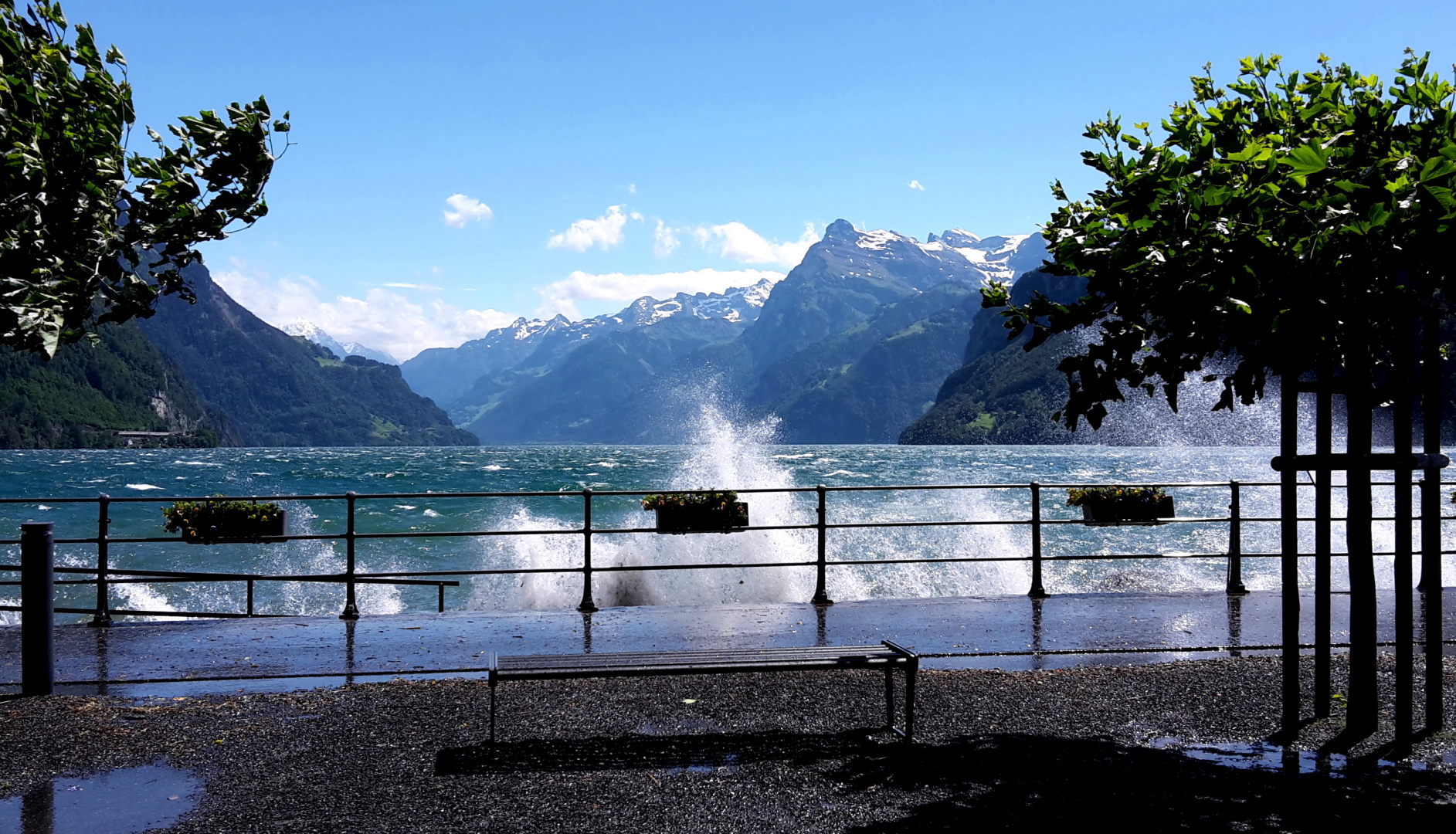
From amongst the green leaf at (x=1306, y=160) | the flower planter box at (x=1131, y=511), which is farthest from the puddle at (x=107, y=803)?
the flower planter box at (x=1131, y=511)

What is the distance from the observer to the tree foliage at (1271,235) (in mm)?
4570

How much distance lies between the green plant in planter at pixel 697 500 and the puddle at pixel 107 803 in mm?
6506

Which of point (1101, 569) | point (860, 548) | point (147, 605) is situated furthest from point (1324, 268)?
point (860, 548)

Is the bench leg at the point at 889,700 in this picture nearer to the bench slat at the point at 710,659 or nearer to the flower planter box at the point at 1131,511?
the bench slat at the point at 710,659

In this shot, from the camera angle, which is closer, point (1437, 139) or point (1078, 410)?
point (1437, 139)

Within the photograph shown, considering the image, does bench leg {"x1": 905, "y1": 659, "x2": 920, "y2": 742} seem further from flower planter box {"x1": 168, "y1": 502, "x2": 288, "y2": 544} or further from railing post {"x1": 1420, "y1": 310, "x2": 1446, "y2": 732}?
flower planter box {"x1": 168, "y1": 502, "x2": 288, "y2": 544}

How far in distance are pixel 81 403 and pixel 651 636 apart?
203944 millimetres

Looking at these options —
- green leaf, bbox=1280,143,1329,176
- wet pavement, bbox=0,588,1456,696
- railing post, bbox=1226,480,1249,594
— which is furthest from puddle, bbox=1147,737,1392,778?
railing post, bbox=1226,480,1249,594

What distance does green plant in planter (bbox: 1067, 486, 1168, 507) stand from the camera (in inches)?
488

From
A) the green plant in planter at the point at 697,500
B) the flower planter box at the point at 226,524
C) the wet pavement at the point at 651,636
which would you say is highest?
the green plant in planter at the point at 697,500

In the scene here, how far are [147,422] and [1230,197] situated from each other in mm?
212584

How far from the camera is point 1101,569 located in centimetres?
3394

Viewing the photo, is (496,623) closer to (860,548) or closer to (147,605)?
(147,605)

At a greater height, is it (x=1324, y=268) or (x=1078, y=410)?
(x=1324, y=268)
